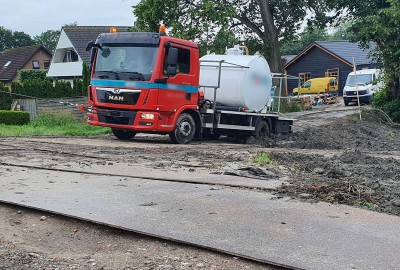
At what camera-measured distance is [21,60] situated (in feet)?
246

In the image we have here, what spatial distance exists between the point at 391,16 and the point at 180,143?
13439 mm

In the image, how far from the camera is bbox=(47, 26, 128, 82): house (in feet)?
201

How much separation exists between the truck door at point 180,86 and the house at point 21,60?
190 feet

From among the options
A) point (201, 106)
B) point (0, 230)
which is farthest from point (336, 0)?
point (0, 230)

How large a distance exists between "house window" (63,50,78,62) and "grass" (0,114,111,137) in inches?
1475

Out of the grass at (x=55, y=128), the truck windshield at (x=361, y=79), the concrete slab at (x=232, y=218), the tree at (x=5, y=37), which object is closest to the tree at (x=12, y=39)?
the tree at (x=5, y=37)

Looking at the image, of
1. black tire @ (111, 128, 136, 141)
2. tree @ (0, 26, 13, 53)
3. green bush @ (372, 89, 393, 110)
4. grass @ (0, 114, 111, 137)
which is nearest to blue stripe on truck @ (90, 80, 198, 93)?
black tire @ (111, 128, 136, 141)

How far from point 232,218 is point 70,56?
59.4m

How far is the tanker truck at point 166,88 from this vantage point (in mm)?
16750

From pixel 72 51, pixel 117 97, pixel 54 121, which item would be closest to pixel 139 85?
pixel 117 97

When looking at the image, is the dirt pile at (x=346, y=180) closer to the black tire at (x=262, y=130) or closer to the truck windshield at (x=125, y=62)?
the truck windshield at (x=125, y=62)

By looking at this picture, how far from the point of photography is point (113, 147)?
52.6ft

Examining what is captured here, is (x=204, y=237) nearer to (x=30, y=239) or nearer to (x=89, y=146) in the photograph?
(x=30, y=239)

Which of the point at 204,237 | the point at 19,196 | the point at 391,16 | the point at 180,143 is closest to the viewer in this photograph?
the point at 204,237
